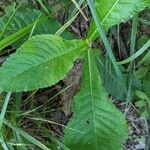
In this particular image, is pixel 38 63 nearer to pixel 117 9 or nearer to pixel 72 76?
pixel 117 9

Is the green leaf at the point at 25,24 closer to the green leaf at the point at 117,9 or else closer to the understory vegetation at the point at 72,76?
the understory vegetation at the point at 72,76

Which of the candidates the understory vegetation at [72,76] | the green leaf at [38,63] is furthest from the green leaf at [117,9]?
the green leaf at [38,63]

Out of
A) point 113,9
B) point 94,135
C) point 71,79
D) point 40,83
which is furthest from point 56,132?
point 113,9

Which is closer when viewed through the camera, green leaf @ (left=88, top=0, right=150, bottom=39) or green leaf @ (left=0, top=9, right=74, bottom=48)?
green leaf @ (left=88, top=0, right=150, bottom=39)

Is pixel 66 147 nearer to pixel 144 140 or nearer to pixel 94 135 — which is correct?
pixel 94 135

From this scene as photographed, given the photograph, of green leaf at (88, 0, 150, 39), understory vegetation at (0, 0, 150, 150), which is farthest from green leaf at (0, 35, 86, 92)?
green leaf at (88, 0, 150, 39)

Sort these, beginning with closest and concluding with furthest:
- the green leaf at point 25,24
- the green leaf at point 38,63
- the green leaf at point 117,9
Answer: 1. the green leaf at point 38,63
2. the green leaf at point 117,9
3. the green leaf at point 25,24

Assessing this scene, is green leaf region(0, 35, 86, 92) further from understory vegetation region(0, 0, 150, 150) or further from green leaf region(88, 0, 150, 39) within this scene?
green leaf region(88, 0, 150, 39)

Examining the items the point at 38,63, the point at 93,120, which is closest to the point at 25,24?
the point at 38,63
